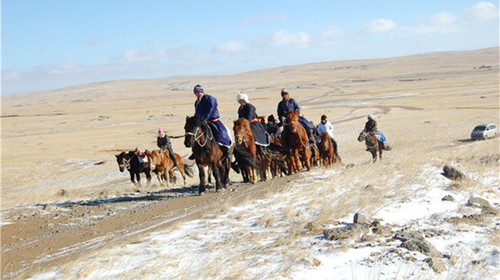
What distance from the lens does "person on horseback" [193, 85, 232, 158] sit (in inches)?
454

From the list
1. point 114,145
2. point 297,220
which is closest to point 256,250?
point 297,220

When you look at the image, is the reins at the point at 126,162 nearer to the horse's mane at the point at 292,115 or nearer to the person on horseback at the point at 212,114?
the person on horseback at the point at 212,114

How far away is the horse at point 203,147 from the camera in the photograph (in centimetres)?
1086

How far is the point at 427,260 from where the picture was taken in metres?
5.59

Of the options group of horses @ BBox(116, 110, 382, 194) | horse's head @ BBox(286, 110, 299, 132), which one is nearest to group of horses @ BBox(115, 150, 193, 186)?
group of horses @ BBox(116, 110, 382, 194)

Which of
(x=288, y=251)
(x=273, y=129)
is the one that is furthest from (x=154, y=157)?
(x=288, y=251)

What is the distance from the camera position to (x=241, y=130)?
12.5 meters

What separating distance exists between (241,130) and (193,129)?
1.99 m

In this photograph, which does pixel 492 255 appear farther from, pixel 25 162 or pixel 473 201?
pixel 25 162

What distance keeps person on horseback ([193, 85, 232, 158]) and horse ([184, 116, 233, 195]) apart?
16 cm

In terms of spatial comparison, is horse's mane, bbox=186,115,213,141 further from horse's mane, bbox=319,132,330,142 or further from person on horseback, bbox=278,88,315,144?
horse's mane, bbox=319,132,330,142

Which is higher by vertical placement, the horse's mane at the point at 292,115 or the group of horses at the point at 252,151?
the horse's mane at the point at 292,115

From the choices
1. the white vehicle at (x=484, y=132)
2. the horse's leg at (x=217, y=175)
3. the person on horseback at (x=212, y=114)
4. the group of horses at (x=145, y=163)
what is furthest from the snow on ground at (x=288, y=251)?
the white vehicle at (x=484, y=132)

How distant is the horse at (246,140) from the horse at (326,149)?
393cm
